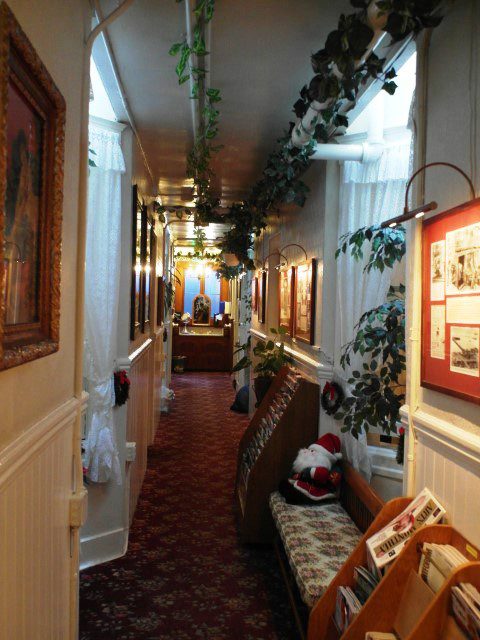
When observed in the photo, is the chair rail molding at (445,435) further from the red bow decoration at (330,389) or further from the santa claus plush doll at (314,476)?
the red bow decoration at (330,389)

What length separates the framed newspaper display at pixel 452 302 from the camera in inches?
65.2

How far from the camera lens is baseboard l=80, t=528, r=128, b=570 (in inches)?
134

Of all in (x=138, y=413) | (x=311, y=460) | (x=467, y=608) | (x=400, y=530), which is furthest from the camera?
(x=138, y=413)

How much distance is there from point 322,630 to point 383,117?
305cm

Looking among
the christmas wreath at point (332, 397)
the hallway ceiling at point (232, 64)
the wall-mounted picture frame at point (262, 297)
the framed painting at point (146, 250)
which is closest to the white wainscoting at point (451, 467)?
the christmas wreath at point (332, 397)

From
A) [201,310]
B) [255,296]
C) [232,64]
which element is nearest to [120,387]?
[232,64]

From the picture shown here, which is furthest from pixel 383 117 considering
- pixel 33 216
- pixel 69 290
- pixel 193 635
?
pixel 193 635

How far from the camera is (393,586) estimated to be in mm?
1739

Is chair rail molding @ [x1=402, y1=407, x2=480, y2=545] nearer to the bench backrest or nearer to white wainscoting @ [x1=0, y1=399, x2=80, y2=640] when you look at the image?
the bench backrest

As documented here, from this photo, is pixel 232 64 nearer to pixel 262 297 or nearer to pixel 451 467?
pixel 451 467

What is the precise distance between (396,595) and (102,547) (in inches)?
90.6

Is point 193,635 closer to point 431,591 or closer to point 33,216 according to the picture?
point 431,591

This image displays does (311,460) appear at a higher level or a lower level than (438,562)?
lower

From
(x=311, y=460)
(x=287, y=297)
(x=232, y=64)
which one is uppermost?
(x=232, y=64)
